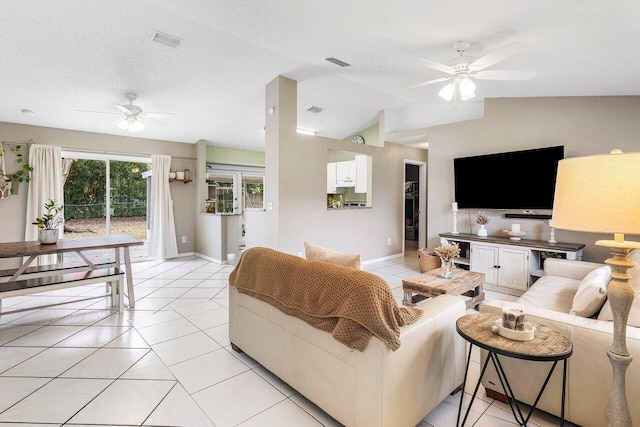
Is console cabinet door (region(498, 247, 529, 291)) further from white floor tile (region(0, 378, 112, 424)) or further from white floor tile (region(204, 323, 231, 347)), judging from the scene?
white floor tile (region(0, 378, 112, 424))

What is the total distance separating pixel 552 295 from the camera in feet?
8.77

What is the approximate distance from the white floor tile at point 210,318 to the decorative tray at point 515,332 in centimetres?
257

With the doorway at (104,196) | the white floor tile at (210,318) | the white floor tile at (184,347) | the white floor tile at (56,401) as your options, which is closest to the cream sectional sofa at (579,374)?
the white floor tile at (184,347)

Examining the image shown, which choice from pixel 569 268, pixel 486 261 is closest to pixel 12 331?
pixel 486 261

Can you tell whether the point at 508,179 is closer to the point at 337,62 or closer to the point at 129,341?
the point at 337,62

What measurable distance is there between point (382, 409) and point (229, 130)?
5.72 meters

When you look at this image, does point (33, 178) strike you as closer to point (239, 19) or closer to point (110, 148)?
point (110, 148)

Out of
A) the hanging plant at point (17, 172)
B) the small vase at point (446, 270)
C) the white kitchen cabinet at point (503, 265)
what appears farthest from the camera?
the hanging plant at point (17, 172)

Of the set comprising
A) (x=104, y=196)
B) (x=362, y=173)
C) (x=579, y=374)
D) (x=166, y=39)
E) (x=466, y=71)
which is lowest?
(x=579, y=374)

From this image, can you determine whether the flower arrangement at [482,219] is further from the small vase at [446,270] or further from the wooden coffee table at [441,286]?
the small vase at [446,270]

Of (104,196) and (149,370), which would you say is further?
(104,196)

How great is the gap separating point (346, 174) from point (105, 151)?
4.74m

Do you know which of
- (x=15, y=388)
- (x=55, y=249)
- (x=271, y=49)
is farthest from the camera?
(x=271, y=49)

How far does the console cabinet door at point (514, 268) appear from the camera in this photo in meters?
3.96
